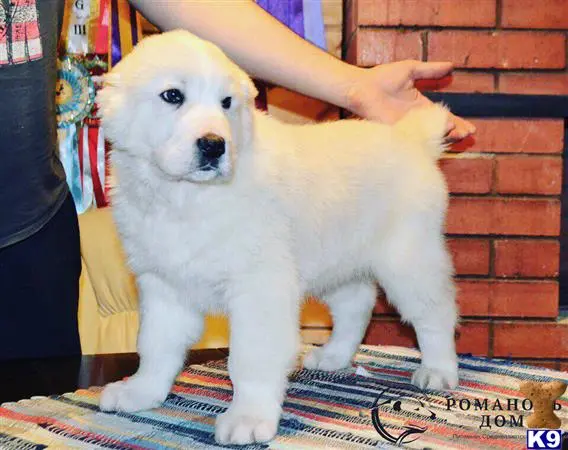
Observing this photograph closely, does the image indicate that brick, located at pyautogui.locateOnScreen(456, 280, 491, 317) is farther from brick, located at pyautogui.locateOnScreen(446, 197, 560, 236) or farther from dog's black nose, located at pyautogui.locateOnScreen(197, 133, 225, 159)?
dog's black nose, located at pyautogui.locateOnScreen(197, 133, 225, 159)

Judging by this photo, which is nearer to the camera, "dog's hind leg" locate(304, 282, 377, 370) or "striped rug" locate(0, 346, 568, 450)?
"striped rug" locate(0, 346, 568, 450)

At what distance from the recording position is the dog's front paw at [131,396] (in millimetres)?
1403

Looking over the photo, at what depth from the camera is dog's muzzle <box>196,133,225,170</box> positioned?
1256 millimetres

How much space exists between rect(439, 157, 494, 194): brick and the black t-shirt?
48.4 inches

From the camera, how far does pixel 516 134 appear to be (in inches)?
92.6

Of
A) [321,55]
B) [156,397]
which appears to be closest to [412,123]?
[321,55]

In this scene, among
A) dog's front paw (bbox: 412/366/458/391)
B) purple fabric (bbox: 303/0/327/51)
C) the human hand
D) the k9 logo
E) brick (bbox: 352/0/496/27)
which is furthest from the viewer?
purple fabric (bbox: 303/0/327/51)

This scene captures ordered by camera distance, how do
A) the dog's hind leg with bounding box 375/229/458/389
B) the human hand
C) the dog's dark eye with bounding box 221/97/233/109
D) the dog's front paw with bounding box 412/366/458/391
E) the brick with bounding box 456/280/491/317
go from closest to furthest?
the dog's dark eye with bounding box 221/97/233/109 → the dog's front paw with bounding box 412/366/458/391 → the dog's hind leg with bounding box 375/229/458/389 → the human hand → the brick with bounding box 456/280/491/317

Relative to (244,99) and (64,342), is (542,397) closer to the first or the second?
(244,99)

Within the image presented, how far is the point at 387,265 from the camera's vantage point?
168 cm

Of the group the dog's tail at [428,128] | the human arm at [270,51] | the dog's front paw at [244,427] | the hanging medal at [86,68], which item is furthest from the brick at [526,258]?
the dog's front paw at [244,427]

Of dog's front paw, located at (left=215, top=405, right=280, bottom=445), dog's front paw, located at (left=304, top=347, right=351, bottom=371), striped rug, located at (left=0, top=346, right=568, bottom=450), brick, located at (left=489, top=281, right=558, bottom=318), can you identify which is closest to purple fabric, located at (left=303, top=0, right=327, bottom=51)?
brick, located at (left=489, top=281, right=558, bottom=318)

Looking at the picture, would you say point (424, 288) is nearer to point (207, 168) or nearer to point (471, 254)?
point (207, 168)

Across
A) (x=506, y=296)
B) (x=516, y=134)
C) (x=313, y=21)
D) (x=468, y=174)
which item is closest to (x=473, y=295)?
(x=506, y=296)
